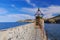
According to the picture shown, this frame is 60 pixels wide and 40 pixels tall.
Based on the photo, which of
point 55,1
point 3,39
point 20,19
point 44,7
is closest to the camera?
point 3,39

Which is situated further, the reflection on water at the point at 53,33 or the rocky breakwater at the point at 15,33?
the reflection on water at the point at 53,33

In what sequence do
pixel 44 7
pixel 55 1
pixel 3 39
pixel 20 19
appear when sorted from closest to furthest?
pixel 3 39 → pixel 20 19 → pixel 44 7 → pixel 55 1

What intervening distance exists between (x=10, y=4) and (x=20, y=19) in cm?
81

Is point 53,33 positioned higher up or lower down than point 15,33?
lower down

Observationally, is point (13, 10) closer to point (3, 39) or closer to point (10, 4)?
point (10, 4)

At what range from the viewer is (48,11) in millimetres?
7789

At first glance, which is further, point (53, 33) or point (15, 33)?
point (53, 33)

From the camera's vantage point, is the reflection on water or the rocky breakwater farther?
the reflection on water

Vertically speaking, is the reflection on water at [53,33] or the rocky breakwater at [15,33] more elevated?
the rocky breakwater at [15,33]

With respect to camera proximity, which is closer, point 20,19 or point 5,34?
point 5,34

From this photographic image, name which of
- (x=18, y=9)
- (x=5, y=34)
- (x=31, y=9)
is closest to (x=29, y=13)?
(x=31, y=9)

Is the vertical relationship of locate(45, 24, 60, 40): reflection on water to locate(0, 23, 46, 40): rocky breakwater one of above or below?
below

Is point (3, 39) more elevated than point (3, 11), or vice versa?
point (3, 11)

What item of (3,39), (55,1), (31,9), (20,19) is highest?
(55,1)
